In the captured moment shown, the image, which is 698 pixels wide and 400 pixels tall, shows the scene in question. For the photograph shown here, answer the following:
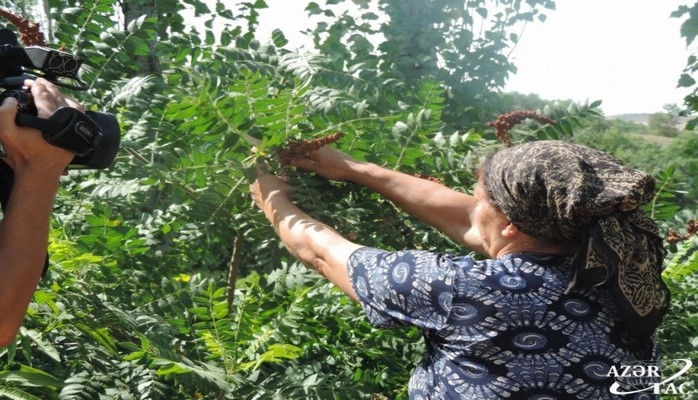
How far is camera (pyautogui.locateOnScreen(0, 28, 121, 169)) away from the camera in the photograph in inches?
77.9

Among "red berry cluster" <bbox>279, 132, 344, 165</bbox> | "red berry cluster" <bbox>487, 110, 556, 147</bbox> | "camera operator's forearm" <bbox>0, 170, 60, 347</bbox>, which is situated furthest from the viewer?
"red berry cluster" <bbox>487, 110, 556, 147</bbox>

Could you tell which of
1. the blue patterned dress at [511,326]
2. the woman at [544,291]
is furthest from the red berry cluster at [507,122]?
the blue patterned dress at [511,326]

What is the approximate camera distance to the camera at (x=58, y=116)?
198cm

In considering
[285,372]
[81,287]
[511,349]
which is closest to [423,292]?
[511,349]

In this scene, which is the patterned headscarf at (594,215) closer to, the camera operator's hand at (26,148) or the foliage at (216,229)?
the foliage at (216,229)

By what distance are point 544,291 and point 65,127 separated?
106cm

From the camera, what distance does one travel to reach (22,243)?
1.90 meters

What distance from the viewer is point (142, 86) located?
330cm

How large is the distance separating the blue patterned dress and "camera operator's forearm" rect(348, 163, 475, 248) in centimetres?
54

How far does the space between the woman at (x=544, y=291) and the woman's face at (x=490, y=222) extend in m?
0.03

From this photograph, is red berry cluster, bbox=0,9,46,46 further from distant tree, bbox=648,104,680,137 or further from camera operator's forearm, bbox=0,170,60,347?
distant tree, bbox=648,104,680,137

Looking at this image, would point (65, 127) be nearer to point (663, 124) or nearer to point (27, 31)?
point (27, 31)

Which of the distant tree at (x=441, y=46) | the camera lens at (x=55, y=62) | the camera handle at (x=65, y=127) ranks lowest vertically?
the distant tree at (x=441, y=46)

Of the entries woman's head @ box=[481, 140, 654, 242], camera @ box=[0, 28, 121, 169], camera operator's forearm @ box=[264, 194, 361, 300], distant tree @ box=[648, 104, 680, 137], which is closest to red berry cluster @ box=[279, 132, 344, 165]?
camera operator's forearm @ box=[264, 194, 361, 300]
